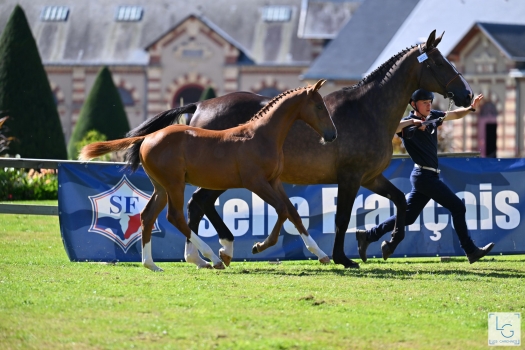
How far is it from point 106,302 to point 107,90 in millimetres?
29857

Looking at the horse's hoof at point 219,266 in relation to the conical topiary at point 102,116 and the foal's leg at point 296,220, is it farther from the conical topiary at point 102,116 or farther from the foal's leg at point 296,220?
the conical topiary at point 102,116

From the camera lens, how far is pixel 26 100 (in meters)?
26.8

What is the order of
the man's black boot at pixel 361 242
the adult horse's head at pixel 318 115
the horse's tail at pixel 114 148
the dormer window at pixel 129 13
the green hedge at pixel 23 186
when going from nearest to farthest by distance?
the adult horse's head at pixel 318 115 < the horse's tail at pixel 114 148 < the man's black boot at pixel 361 242 < the green hedge at pixel 23 186 < the dormer window at pixel 129 13

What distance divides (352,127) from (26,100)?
17.2 m

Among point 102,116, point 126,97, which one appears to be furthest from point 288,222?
point 126,97

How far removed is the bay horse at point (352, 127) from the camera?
11250 mm

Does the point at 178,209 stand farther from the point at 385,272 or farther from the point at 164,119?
the point at 385,272

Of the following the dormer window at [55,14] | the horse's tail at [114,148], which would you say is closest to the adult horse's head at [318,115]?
the horse's tail at [114,148]

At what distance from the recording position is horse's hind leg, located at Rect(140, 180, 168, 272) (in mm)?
10852

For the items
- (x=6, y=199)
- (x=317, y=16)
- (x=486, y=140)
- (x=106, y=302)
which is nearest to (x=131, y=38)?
(x=317, y=16)

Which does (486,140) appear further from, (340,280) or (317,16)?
(340,280)

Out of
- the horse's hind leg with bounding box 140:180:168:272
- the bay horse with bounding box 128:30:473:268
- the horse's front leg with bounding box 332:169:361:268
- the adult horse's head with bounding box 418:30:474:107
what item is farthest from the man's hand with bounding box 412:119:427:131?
the horse's hind leg with bounding box 140:180:168:272

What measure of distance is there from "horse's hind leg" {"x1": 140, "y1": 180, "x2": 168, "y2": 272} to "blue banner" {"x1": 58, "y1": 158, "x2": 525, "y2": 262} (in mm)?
1072

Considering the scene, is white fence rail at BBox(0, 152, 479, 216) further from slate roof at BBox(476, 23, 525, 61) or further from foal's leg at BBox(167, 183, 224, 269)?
slate roof at BBox(476, 23, 525, 61)
